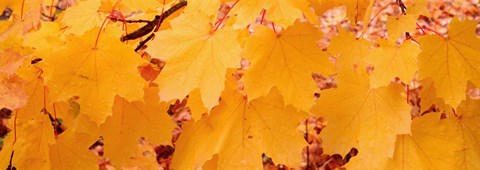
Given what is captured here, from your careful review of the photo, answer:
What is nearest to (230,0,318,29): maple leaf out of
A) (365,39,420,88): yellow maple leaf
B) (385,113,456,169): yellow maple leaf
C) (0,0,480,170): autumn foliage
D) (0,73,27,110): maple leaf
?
(0,0,480,170): autumn foliage

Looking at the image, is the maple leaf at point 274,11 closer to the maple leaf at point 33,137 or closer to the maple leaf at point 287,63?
the maple leaf at point 287,63

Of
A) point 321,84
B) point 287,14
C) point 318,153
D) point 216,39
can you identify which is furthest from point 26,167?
point 321,84

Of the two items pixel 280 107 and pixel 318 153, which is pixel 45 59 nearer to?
pixel 280 107

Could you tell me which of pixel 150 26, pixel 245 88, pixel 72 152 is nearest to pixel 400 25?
pixel 245 88

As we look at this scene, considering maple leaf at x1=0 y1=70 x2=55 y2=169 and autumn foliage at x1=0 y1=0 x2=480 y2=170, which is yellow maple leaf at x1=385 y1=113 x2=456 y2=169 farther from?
maple leaf at x1=0 y1=70 x2=55 y2=169

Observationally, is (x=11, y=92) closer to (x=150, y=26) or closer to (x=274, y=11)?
(x=150, y=26)
